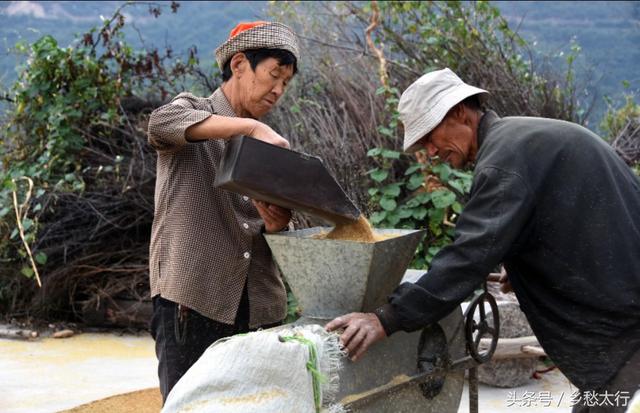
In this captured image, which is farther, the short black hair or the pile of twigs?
the pile of twigs

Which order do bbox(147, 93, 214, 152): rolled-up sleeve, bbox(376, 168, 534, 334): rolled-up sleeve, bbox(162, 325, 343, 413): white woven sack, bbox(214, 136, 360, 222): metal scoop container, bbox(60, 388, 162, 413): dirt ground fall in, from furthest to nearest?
1. bbox(60, 388, 162, 413): dirt ground
2. bbox(147, 93, 214, 152): rolled-up sleeve
3. bbox(376, 168, 534, 334): rolled-up sleeve
4. bbox(214, 136, 360, 222): metal scoop container
5. bbox(162, 325, 343, 413): white woven sack

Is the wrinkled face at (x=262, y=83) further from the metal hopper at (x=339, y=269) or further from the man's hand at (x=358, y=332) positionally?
the man's hand at (x=358, y=332)

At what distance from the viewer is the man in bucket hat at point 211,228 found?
3082 millimetres

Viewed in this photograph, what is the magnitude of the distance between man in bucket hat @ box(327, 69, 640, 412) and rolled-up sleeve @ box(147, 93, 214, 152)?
0.82 metres

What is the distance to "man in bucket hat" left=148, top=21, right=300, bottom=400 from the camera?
3082 millimetres

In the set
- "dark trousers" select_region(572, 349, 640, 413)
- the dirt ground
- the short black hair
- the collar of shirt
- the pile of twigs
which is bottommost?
the dirt ground

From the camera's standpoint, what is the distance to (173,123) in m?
2.92

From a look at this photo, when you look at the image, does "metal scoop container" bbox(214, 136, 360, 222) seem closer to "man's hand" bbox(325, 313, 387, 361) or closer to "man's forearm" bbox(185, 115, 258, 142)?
"man's forearm" bbox(185, 115, 258, 142)

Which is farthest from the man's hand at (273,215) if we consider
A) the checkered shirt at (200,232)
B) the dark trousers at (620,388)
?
the dark trousers at (620,388)

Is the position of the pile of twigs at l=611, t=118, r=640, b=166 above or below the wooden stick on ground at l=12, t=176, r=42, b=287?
above

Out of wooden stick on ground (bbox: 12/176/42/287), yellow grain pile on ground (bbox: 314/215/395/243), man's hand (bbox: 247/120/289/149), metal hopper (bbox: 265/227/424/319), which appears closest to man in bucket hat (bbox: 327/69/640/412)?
metal hopper (bbox: 265/227/424/319)

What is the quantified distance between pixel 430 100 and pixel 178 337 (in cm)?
125

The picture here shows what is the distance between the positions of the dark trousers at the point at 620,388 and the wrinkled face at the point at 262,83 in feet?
5.11

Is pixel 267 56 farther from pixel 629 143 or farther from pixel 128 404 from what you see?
pixel 629 143
